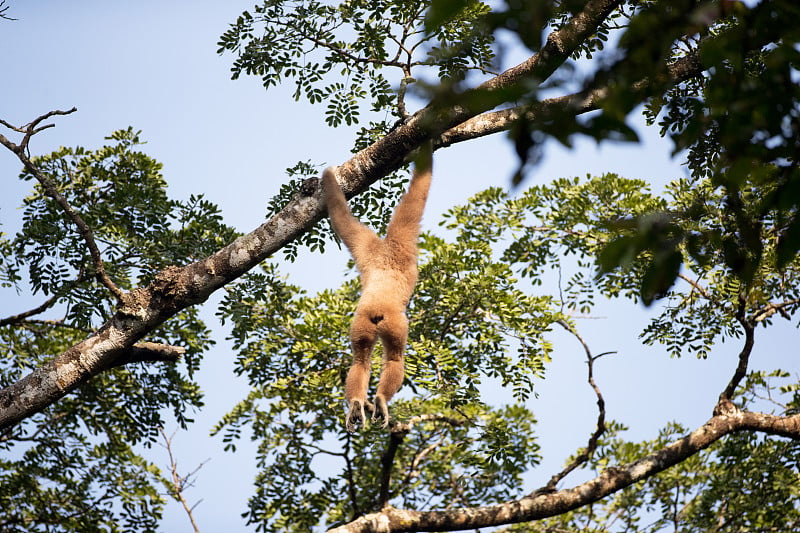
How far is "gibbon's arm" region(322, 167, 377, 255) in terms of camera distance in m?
5.76

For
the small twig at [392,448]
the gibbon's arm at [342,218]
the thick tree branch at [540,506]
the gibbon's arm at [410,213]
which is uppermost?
the gibbon's arm at [410,213]

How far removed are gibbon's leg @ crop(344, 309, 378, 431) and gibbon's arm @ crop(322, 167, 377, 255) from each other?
0.69 m

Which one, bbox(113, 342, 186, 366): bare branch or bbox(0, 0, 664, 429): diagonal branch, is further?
bbox(113, 342, 186, 366): bare branch

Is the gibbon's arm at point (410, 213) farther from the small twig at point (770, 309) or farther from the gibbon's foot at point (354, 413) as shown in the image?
the small twig at point (770, 309)

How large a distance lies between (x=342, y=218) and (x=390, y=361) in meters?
1.35

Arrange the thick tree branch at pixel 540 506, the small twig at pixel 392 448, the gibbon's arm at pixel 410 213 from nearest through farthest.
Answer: the gibbon's arm at pixel 410 213
the small twig at pixel 392 448
the thick tree branch at pixel 540 506

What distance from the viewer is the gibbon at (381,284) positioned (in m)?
6.10

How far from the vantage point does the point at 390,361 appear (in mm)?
6336

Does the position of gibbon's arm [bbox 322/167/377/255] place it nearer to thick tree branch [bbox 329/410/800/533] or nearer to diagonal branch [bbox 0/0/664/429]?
diagonal branch [bbox 0/0/664/429]

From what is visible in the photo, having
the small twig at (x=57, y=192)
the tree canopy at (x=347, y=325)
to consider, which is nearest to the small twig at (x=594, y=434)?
the tree canopy at (x=347, y=325)

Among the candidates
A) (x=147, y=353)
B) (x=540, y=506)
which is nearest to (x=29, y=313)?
(x=147, y=353)

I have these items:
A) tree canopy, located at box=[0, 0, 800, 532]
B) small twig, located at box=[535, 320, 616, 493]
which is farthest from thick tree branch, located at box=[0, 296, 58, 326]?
small twig, located at box=[535, 320, 616, 493]

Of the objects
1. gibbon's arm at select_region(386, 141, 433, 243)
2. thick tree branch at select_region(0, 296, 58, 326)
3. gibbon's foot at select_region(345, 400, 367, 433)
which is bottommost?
gibbon's foot at select_region(345, 400, 367, 433)

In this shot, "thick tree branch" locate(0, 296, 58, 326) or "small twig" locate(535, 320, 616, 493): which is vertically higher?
"thick tree branch" locate(0, 296, 58, 326)
